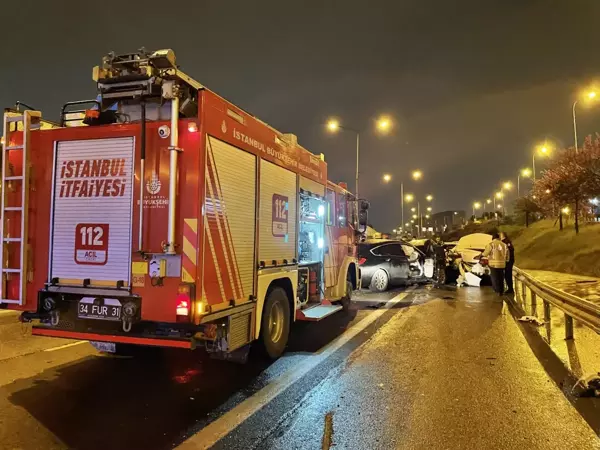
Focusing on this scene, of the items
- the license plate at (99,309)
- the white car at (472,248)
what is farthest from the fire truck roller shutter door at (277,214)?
the white car at (472,248)

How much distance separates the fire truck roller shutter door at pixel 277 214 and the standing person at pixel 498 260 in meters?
9.28

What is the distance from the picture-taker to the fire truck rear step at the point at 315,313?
757cm

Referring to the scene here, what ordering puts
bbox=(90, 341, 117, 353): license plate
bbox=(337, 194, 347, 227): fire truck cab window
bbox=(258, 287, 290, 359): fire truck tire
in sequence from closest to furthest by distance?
bbox=(90, 341, 117, 353): license plate < bbox=(258, 287, 290, 359): fire truck tire < bbox=(337, 194, 347, 227): fire truck cab window

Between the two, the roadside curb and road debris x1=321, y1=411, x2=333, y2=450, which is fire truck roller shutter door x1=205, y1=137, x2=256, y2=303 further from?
the roadside curb

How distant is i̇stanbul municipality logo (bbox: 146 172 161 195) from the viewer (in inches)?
195

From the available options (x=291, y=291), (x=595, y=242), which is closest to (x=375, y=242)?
(x=291, y=291)

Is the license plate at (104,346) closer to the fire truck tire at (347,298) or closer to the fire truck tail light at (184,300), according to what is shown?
the fire truck tail light at (184,300)

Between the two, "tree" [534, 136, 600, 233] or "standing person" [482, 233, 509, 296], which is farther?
"tree" [534, 136, 600, 233]

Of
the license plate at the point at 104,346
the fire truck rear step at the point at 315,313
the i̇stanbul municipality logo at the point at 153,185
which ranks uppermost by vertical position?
the i̇stanbul municipality logo at the point at 153,185

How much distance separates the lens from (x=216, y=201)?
5.09m

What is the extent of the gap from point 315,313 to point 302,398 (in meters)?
3.09

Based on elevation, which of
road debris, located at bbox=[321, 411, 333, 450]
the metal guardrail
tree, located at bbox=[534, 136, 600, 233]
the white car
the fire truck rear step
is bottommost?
road debris, located at bbox=[321, 411, 333, 450]

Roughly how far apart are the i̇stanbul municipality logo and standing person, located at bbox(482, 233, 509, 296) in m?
12.0

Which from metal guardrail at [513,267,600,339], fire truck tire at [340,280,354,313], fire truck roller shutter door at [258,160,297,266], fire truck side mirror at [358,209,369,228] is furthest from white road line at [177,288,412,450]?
fire truck side mirror at [358,209,369,228]
